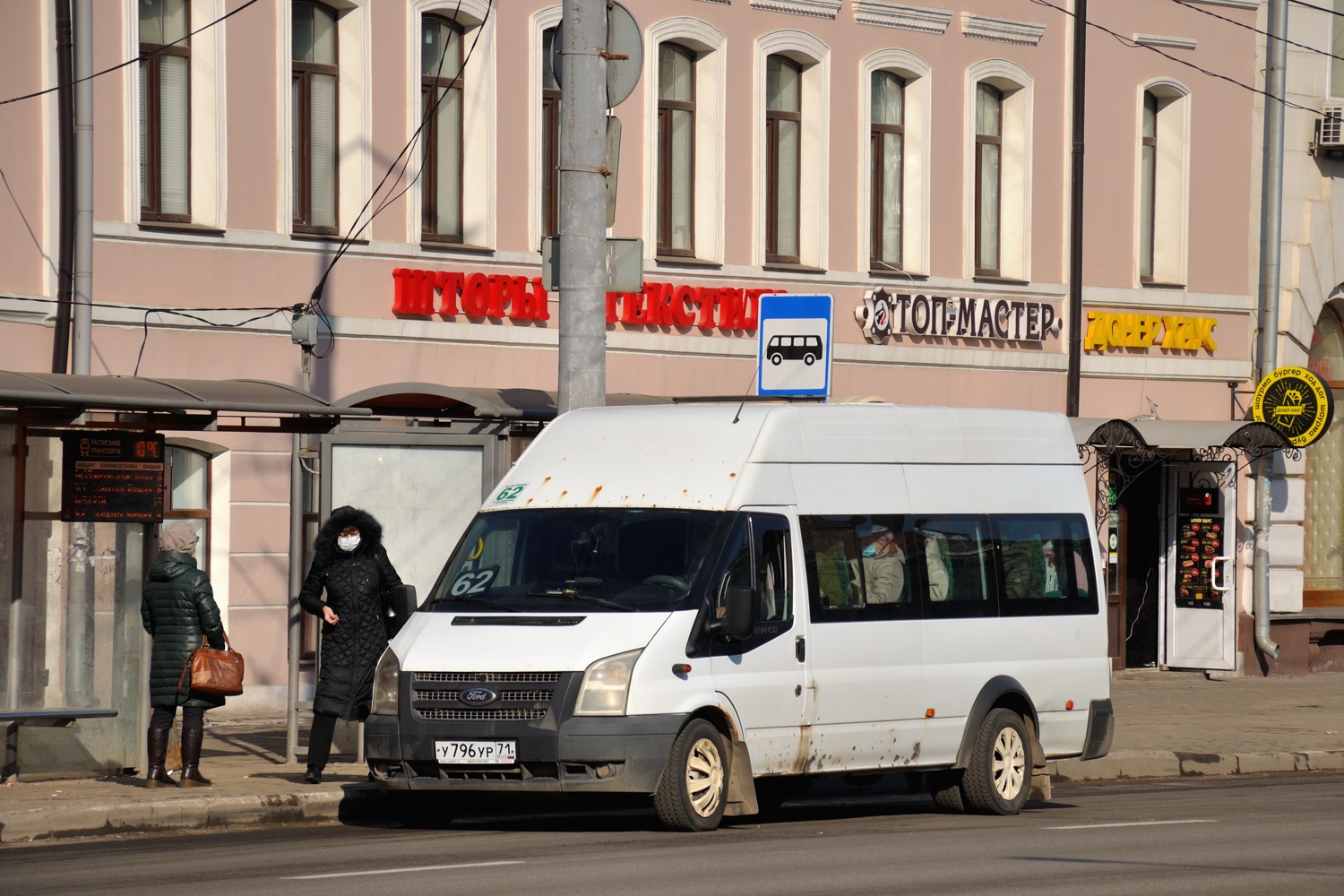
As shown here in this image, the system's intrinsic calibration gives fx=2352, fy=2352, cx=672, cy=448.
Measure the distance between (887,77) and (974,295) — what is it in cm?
268

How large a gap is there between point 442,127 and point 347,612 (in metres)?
8.67

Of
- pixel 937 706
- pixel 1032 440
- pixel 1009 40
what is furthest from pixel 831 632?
pixel 1009 40

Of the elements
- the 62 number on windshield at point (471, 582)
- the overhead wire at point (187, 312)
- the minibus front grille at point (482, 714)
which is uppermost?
the overhead wire at point (187, 312)

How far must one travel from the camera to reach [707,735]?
12664 mm

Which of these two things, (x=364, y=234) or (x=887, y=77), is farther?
(x=887, y=77)

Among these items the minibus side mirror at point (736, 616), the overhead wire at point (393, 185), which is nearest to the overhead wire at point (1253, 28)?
the overhead wire at point (393, 185)

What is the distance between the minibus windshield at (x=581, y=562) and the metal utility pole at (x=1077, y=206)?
15004mm

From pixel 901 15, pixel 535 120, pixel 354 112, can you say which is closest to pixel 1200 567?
pixel 901 15

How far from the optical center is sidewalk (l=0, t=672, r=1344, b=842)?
1324cm

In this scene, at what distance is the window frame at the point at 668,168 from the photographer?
950 inches

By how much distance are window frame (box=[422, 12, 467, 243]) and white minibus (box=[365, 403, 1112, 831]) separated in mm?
8425

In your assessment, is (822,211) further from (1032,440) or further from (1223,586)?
(1032,440)

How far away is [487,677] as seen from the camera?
12.5 m

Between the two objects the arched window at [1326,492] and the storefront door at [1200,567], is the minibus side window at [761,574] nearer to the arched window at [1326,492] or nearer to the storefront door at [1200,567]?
the storefront door at [1200,567]
